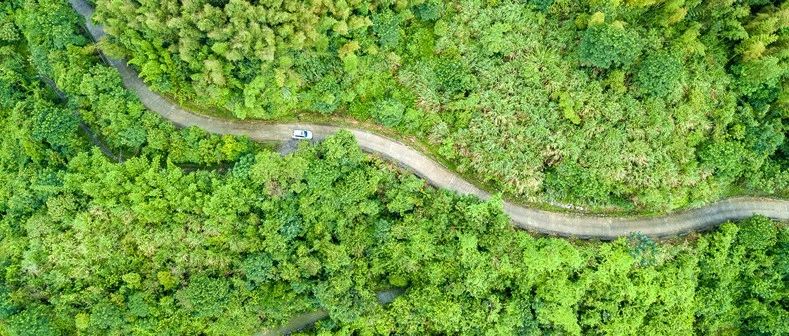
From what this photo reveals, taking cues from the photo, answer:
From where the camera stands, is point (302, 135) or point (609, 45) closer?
point (609, 45)

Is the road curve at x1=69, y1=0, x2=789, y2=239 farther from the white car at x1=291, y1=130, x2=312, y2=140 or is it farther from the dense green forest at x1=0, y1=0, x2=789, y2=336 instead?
the dense green forest at x1=0, y1=0, x2=789, y2=336

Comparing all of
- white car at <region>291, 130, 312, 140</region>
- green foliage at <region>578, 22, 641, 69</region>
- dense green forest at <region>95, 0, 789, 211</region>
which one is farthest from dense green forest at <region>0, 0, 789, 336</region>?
green foliage at <region>578, 22, 641, 69</region>

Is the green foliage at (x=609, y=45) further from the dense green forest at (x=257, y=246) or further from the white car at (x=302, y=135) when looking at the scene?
the white car at (x=302, y=135)

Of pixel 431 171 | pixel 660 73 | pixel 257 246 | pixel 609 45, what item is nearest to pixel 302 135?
pixel 257 246

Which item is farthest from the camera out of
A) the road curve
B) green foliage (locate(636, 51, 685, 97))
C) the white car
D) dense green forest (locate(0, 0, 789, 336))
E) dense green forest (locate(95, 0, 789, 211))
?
the road curve

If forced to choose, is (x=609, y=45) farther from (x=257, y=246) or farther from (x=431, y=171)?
(x=257, y=246)

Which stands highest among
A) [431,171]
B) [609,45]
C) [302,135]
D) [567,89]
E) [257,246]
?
[609,45]

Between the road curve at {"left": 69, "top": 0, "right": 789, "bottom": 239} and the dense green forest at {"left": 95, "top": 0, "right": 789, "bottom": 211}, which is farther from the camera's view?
the road curve at {"left": 69, "top": 0, "right": 789, "bottom": 239}
